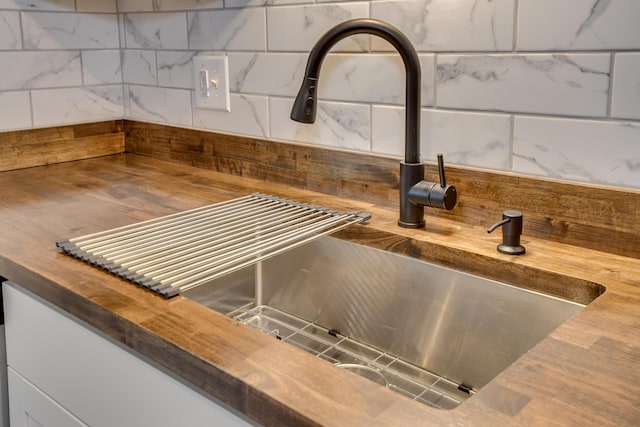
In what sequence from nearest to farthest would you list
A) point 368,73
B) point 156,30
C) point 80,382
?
point 80,382, point 368,73, point 156,30

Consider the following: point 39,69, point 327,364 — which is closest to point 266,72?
point 39,69

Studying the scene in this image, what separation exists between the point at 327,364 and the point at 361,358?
415mm

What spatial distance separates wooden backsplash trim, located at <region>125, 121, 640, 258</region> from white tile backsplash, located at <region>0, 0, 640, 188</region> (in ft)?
0.07

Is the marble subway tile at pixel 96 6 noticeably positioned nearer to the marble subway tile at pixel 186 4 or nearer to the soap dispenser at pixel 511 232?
the marble subway tile at pixel 186 4

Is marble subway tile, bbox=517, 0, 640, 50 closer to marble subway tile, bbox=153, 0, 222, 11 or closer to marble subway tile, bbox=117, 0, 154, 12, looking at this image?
marble subway tile, bbox=153, 0, 222, 11

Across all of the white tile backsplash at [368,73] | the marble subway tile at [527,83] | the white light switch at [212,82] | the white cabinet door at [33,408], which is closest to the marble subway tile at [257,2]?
the white tile backsplash at [368,73]

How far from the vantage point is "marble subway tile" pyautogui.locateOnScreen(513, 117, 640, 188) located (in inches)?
36.6

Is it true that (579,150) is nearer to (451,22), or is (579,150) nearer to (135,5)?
(451,22)

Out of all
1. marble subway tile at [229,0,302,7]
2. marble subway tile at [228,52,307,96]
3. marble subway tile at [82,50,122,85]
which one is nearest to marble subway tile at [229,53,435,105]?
marble subway tile at [228,52,307,96]

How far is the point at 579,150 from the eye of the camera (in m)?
0.97

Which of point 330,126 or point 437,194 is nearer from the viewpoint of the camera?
point 437,194

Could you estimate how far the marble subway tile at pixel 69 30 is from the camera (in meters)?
1.60

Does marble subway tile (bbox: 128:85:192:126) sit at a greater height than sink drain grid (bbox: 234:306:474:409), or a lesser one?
greater

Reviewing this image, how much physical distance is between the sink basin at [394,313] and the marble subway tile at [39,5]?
91cm
